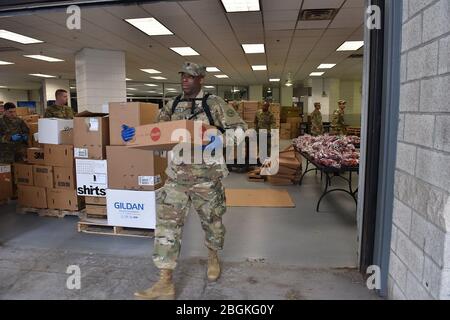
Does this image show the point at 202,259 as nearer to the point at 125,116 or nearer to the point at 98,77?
the point at 125,116

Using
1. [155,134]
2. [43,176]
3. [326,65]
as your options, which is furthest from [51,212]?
[326,65]

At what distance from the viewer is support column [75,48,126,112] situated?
8.15 m

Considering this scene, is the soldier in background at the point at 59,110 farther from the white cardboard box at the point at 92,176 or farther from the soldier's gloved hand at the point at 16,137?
the white cardboard box at the point at 92,176

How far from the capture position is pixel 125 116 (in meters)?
3.26

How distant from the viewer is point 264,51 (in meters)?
8.75

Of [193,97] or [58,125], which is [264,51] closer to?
[58,125]

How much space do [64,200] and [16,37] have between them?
4.80m

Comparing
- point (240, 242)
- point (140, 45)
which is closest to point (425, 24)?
point (240, 242)

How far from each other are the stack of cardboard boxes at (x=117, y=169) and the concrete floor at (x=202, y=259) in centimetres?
27

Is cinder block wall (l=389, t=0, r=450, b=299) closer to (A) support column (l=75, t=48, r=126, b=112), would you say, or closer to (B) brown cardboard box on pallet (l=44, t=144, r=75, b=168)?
(B) brown cardboard box on pallet (l=44, t=144, r=75, b=168)

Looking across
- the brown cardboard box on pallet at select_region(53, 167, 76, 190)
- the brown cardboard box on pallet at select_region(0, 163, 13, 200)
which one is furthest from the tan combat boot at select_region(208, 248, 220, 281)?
the brown cardboard box on pallet at select_region(0, 163, 13, 200)

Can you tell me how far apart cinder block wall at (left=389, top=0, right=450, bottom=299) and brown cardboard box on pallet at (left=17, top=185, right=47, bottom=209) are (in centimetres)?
357

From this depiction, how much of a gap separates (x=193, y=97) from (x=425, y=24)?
141cm

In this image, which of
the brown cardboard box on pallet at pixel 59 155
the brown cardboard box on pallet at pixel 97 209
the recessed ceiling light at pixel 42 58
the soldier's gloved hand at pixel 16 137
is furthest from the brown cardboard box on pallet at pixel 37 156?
the recessed ceiling light at pixel 42 58
